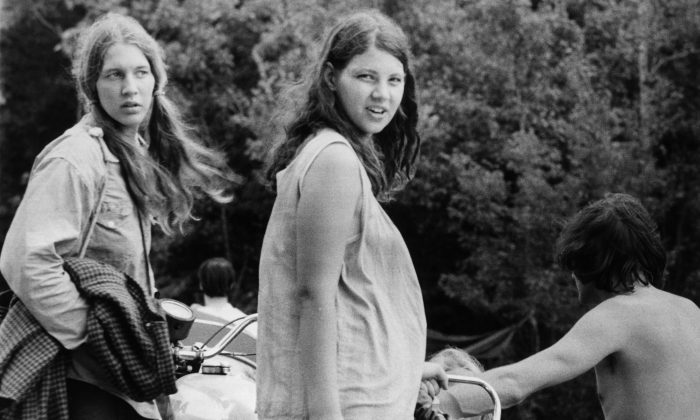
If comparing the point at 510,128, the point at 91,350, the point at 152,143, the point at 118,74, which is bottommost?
the point at 510,128

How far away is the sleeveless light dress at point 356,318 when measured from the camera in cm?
264

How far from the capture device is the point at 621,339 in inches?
136

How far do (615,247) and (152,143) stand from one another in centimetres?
139

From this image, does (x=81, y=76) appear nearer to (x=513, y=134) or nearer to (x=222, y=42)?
(x=513, y=134)

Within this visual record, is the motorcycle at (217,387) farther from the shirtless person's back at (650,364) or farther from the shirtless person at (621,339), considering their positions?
the shirtless person's back at (650,364)

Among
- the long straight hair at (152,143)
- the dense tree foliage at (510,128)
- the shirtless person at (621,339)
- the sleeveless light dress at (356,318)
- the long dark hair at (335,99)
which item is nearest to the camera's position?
the sleeveless light dress at (356,318)

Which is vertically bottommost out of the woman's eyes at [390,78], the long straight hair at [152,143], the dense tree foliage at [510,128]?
the dense tree foliage at [510,128]

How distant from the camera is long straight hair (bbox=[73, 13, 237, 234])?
10.8 feet

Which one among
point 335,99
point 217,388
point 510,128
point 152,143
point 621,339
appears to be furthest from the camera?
point 510,128

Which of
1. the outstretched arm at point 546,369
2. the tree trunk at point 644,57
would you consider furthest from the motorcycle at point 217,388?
the tree trunk at point 644,57

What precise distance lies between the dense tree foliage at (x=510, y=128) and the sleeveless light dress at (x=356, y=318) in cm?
875

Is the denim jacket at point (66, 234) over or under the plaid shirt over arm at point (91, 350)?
over

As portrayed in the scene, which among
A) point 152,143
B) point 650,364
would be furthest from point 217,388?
Answer: point 650,364

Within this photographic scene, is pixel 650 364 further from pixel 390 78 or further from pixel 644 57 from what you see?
Answer: pixel 644 57
